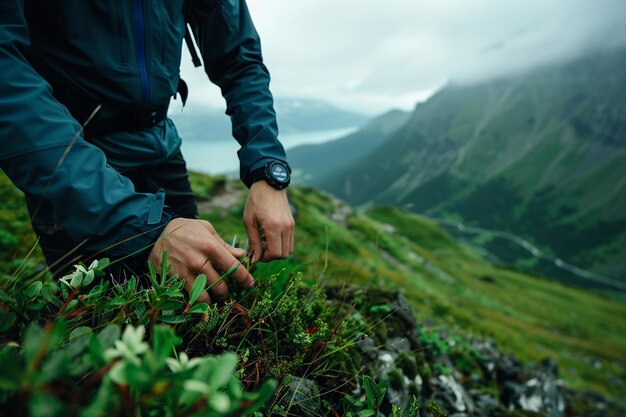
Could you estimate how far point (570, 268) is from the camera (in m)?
155

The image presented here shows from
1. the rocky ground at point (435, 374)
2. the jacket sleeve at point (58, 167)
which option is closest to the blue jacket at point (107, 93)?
the jacket sleeve at point (58, 167)

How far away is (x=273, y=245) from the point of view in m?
2.45

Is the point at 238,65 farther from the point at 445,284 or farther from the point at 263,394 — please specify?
the point at 445,284

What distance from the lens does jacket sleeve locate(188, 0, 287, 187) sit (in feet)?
10.4

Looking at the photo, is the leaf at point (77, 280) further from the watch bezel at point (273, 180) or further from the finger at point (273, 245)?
the watch bezel at point (273, 180)

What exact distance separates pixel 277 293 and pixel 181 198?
181cm

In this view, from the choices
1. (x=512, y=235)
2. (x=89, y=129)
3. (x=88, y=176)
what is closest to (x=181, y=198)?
(x=89, y=129)

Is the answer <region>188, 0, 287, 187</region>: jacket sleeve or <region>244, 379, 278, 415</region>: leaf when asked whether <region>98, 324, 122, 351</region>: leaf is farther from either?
<region>188, 0, 287, 187</region>: jacket sleeve

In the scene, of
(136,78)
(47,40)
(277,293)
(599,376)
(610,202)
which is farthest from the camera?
(610,202)

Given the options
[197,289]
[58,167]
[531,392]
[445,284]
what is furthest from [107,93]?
[445,284]

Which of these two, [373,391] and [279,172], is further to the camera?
[279,172]

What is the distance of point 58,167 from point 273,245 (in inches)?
48.7

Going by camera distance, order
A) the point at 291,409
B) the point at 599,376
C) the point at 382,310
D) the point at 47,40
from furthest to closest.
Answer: the point at 599,376, the point at 382,310, the point at 47,40, the point at 291,409

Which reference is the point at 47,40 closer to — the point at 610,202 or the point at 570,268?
the point at 570,268
